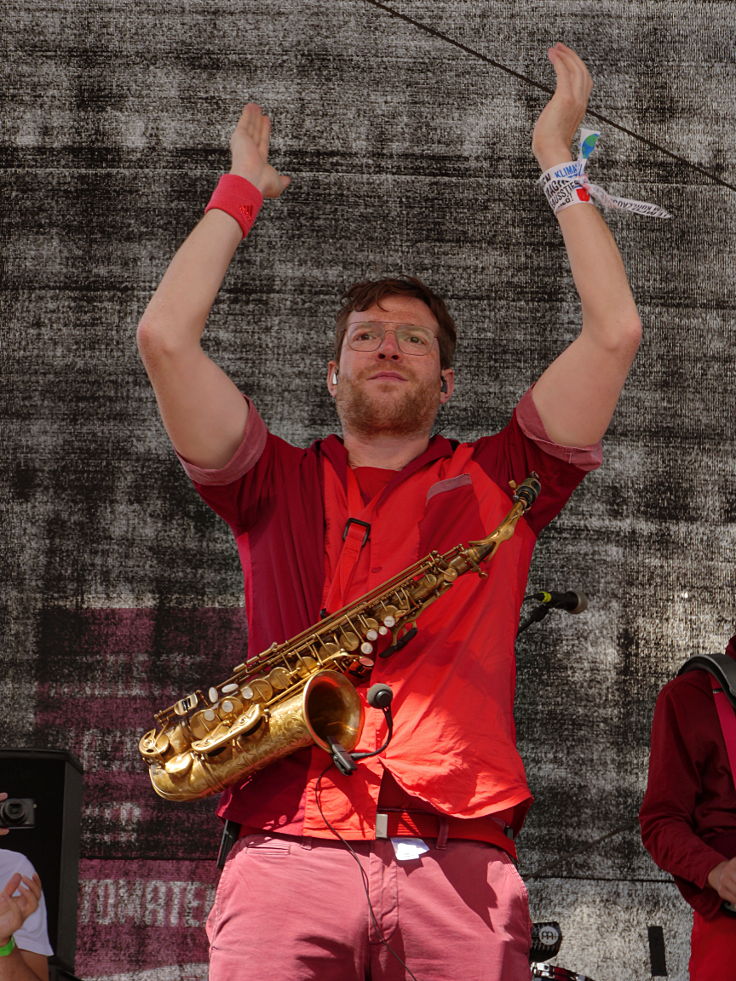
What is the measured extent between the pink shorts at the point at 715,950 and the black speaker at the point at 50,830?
154cm

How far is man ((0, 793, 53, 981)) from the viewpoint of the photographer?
8.94 ft

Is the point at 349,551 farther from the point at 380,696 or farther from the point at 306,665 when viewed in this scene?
the point at 380,696

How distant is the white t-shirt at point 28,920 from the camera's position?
2.77m

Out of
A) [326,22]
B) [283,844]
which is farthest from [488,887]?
[326,22]

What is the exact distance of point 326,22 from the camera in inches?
165

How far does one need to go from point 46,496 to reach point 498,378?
158cm

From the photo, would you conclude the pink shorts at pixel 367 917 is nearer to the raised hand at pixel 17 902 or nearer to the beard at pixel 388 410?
the raised hand at pixel 17 902

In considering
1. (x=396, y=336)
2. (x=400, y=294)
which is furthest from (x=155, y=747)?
(x=400, y=294)

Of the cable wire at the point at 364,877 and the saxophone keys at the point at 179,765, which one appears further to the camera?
the saxophone keys at the point at 179,765

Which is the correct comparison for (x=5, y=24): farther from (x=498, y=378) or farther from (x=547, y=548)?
(x=547, y=548)

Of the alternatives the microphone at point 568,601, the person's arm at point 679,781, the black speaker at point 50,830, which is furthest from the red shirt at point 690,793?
the black speaker at point 50,830

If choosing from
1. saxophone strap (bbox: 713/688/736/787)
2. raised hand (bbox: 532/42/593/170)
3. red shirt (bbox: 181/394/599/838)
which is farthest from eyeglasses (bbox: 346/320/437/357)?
saxophone strap (bbox: 713/688/736/787)

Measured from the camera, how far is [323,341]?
401 centimetres

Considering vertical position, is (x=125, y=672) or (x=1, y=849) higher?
(x=125, y=672)
